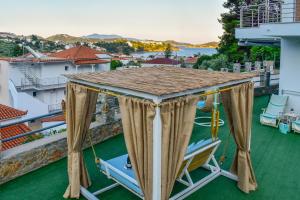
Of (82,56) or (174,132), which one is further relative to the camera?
(82,56)

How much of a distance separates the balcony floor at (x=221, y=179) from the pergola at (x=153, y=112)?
10.9 inches

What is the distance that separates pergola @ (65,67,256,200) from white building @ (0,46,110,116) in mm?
29805

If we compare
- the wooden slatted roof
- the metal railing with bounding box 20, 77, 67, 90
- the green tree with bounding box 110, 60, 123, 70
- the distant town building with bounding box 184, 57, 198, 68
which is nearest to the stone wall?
the wooden slatted roof

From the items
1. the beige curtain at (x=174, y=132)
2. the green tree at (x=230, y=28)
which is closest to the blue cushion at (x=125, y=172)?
the beige curtain at (x=174, y=132)

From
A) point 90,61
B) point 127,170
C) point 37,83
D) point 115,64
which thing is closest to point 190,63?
point 90,61

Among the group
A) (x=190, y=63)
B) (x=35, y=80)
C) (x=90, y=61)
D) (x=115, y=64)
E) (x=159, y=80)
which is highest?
(x=90, y=61)

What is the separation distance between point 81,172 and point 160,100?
98.7 inches

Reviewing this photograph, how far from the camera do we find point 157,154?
341cm

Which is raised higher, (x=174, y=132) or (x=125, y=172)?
(x=174, y=132)

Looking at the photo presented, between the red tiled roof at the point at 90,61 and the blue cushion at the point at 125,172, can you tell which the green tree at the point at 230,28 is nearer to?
the red tiled roof at the point at 90,61

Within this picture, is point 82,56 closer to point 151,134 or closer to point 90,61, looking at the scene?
point 90,61

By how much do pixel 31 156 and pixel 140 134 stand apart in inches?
127

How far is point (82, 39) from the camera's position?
72.8 meters

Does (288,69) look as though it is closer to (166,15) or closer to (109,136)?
(109,136)
